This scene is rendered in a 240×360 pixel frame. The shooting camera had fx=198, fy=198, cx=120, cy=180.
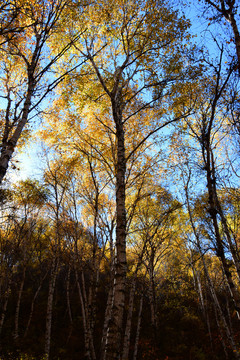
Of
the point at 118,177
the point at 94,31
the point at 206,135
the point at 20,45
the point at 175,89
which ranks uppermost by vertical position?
the point at 94,31

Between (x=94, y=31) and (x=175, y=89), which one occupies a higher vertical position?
(x=94, y=31)

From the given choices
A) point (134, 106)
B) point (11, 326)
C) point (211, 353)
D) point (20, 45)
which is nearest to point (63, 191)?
point (134, 106)

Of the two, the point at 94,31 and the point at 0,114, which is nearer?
the point at 94,31

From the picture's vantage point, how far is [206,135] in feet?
18.6

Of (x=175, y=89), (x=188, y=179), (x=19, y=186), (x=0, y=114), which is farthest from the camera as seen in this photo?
(x=19, y=186)

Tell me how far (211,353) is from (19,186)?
54.2 feet

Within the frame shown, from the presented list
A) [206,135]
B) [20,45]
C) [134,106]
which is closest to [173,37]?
[134,106]

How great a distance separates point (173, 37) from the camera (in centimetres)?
691

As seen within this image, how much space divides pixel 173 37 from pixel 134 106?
262 cm

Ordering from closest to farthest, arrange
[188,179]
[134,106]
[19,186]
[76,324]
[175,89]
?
1. [175,89]
2. [134,106]
3. [188,179]
4. [19,186]
5. [76,324]

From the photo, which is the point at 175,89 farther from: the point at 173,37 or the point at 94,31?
the point at 94,31

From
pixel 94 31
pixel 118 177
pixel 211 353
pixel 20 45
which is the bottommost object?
pixel 211 353

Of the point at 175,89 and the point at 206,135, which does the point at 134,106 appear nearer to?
the point at 175,89

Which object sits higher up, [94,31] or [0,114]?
[94,31]
